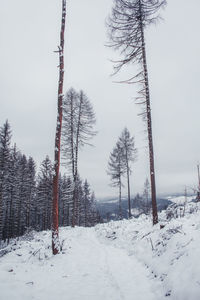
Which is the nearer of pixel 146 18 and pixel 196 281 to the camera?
pixel 196 281

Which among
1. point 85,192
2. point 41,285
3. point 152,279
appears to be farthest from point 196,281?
point 85,192

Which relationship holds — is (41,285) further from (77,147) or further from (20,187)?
(20,187)

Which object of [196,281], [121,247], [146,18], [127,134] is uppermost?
[146,18]

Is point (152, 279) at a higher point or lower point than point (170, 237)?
lower

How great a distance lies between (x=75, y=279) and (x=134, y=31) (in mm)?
13314

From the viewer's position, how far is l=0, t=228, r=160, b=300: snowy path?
4.25m

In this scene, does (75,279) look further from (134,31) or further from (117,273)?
(134,31)

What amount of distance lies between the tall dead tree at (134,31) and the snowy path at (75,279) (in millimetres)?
6897

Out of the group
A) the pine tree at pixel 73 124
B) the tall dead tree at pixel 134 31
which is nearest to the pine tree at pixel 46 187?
the pine tree at pixel 73 124

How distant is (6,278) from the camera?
5.02m

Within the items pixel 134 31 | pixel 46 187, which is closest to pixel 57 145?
pixel 134 31

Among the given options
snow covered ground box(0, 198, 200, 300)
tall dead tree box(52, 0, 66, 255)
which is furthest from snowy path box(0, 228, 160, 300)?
tall dead tree box(52, 0, 66, 255)

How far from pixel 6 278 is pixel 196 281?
500cm

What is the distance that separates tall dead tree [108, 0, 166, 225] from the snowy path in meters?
6.90
